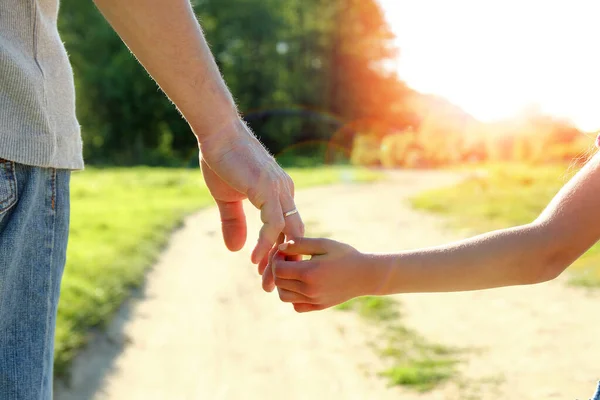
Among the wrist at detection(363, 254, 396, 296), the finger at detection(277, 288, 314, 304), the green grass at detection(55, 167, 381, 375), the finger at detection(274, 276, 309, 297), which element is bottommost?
the green grass at detection(55, 167, 381, 375)

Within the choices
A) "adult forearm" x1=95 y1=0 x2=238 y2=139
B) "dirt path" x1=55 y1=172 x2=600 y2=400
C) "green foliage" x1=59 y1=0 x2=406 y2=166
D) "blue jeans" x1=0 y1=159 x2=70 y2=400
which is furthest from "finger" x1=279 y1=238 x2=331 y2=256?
"green foliage" x1=59 y1=0 x2=406 y2=166

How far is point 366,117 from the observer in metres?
36.9

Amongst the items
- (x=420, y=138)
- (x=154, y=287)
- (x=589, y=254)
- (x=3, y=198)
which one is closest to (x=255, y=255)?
(x=3, y=198)

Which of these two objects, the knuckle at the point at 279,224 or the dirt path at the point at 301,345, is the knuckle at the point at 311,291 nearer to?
the knuckle at the point at 279,224

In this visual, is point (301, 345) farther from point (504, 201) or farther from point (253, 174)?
point (504, 201)

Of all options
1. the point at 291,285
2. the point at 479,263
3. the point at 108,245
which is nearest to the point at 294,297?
the point at 291,285

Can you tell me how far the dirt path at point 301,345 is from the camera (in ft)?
12.4

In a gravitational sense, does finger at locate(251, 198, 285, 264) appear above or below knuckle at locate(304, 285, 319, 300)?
above

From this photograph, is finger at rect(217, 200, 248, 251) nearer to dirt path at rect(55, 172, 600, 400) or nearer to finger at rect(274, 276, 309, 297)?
finger at rect(274, 276, 309, 297)

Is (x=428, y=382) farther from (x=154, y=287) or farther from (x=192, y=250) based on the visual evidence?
(x=192, y=250)

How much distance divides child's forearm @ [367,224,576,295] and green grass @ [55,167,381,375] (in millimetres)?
2571

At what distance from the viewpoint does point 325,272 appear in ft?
6.38

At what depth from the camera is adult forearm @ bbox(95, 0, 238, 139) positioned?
1.63m

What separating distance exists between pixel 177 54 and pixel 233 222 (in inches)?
24.1
